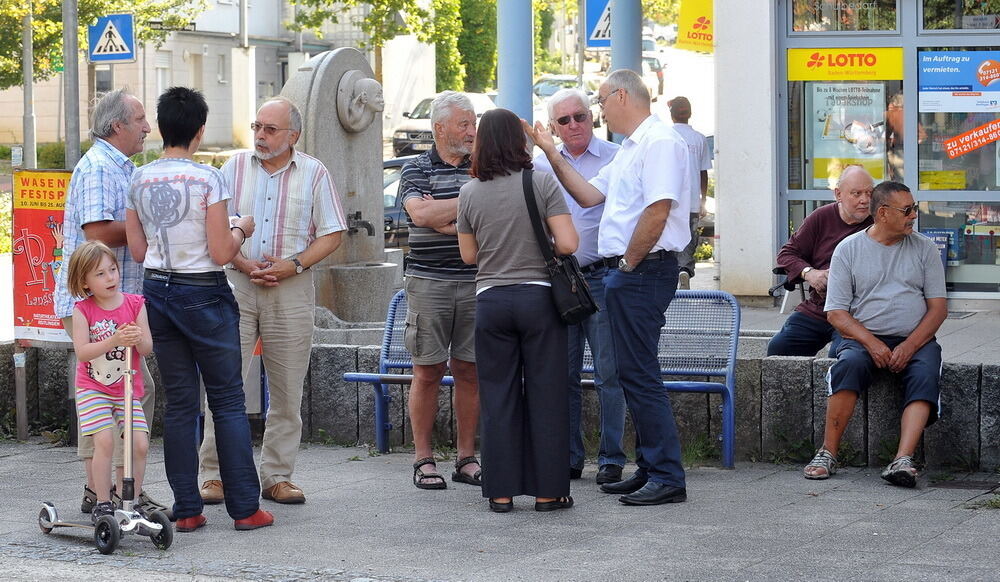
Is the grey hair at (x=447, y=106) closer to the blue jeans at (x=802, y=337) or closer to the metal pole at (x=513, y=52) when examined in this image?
the blue jeans at (x=802, y=337)

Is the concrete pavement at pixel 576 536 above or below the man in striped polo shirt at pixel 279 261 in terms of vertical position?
below

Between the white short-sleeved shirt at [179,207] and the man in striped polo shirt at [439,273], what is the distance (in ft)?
3.95

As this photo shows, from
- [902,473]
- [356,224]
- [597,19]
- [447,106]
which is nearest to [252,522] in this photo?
[447,106]

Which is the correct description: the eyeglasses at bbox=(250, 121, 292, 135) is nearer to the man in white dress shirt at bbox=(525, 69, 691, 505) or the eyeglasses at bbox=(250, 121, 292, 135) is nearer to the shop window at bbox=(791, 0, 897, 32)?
the man in white dress shirt at bbox=(525, 69, 691, 505)

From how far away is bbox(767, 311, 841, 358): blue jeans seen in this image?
317 inches

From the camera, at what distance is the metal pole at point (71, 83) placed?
1455 cm

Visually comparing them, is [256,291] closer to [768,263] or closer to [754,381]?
[754,381]

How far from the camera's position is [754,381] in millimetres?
7715

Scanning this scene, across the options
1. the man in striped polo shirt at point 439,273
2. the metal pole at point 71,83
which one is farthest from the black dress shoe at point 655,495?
the metal pole at point 71,83

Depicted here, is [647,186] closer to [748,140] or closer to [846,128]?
[748,140]

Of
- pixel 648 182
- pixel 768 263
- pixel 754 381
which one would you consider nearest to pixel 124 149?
pixel 648 182

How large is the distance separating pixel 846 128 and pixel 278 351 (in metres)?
7.53

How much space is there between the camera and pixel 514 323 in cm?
657

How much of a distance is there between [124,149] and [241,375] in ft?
3.77
